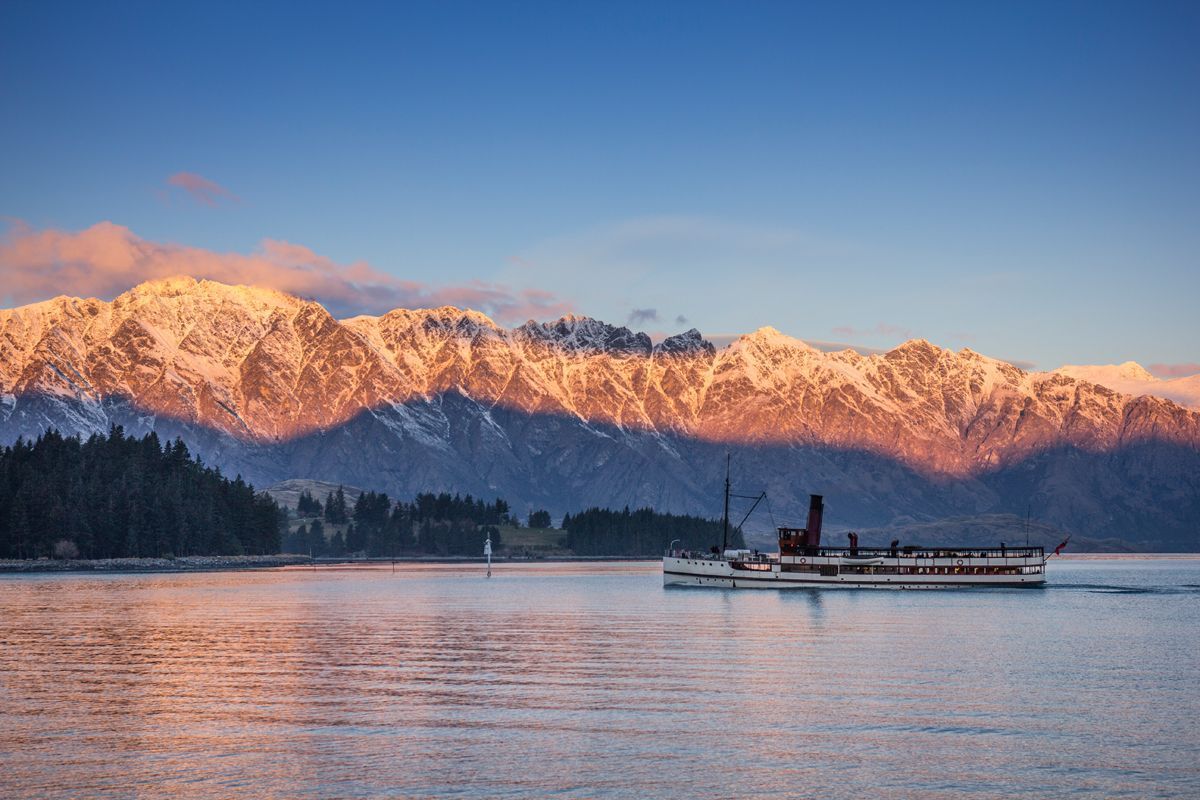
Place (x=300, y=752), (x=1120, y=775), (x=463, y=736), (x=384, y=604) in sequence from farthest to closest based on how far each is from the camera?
1. (x=384, y=604)
2. (x=463, y=736)
3. (x=300, y=752)
4. (x=1120, y=775)

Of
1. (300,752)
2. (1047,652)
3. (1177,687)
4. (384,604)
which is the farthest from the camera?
(384,604)

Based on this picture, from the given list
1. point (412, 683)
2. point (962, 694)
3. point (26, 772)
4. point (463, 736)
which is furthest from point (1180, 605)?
point (26, 772)

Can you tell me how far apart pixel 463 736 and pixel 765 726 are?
1557cm

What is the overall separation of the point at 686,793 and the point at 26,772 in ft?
91.6

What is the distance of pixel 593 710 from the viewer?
72188 millimetres

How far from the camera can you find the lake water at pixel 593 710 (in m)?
55.2

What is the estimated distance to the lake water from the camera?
55.2m

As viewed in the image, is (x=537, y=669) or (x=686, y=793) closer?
(x=686, y=793)

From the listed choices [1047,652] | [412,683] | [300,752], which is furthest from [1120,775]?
[1047,652]

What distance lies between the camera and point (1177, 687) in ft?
280

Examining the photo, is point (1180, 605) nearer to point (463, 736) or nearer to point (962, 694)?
point (962, 694)

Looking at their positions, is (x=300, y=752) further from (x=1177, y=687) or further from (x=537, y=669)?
(x=1177, y=687)

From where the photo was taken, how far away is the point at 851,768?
5747 cm

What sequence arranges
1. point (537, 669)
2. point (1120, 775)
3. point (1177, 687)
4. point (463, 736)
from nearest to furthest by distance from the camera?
point (1120, 775), point (463, 736), point (1177, 687), point (537, 669)
